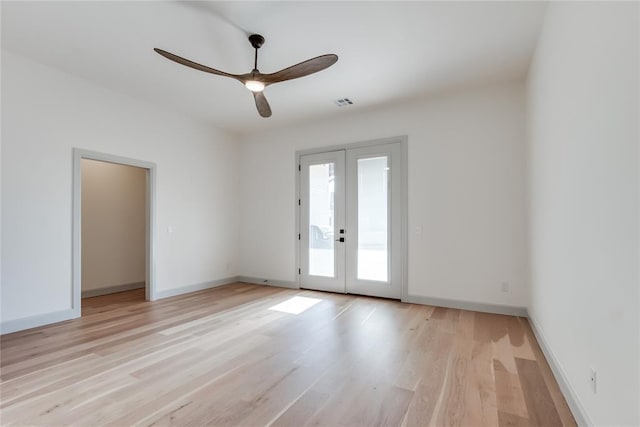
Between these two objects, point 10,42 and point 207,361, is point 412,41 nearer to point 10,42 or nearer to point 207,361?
point 207,361

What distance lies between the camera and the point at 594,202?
5.46 ft

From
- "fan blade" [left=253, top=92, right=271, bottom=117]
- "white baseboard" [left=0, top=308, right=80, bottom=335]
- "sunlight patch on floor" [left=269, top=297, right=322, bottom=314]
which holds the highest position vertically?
"fan blade" [left=253, top=92, right=271, bottom=117]

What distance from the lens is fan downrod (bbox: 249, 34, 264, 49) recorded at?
2982 mm

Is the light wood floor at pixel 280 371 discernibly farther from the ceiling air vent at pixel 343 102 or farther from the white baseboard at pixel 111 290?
the ceiling air vent at pixel 343 102

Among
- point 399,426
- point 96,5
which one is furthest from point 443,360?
point 96,5

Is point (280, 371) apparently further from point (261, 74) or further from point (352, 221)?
point (352, 221)

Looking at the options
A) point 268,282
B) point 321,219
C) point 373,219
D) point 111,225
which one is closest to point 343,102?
point 373,219

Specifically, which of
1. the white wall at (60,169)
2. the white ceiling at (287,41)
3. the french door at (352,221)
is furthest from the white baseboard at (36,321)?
the french door at (352,221)

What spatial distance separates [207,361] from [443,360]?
2007 mm

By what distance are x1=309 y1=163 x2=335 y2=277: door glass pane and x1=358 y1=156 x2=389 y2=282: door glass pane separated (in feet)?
1.74

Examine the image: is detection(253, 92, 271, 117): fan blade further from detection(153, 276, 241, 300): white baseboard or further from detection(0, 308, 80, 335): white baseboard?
detection(0, 308, 80, 335): white baseboard

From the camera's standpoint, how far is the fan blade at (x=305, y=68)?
101 inches

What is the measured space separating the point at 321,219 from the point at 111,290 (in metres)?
3.85

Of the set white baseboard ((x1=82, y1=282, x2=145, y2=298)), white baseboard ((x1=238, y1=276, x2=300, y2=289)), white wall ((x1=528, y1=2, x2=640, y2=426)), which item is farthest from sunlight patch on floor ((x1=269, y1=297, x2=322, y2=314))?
white baseboard ((x1=82, y1=282, x2=145, y2=298))
